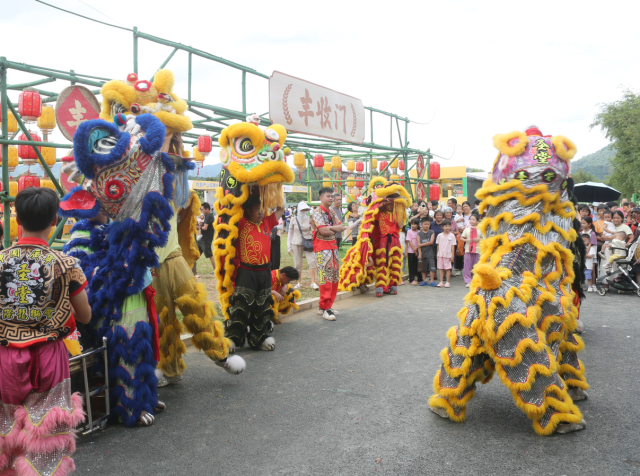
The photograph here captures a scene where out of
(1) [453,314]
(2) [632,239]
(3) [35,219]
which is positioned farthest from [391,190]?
(3) [35,219]

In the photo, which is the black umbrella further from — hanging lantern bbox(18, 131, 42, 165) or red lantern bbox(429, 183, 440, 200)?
hanging lantern bbox(18, 131, 42, 165)

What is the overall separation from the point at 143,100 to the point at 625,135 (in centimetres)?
2769

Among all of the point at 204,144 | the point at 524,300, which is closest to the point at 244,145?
the point at 524,300

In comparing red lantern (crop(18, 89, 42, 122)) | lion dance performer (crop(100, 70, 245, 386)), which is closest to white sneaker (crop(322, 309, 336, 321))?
lion dance performer (crop(100, 70, 245, 386))

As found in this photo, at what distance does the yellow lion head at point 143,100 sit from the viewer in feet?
11.5

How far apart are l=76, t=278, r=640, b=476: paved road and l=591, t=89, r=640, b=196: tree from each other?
23.2m

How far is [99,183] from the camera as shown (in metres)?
3.00

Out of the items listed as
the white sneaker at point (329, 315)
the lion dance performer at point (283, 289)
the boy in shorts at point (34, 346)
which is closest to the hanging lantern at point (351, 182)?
the white sneaker at point (329, 315)

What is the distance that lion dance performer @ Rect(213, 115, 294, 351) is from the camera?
451cm

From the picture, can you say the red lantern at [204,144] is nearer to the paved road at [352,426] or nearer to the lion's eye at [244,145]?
the lion's eye at [244,145]

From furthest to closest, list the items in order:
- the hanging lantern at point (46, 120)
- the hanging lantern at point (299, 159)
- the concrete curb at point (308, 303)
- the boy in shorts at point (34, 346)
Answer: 1. the hanging lantern at point (299, 159)
2. the hanging lantern at point (46, 120)
3. the concrete curb at point (308, 303)
4. the boy in shorts at point (34, 346)

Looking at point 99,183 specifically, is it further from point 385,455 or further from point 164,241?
point 385,455

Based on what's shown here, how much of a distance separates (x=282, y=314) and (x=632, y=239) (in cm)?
714

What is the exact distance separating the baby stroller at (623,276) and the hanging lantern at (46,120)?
31.4 feet
